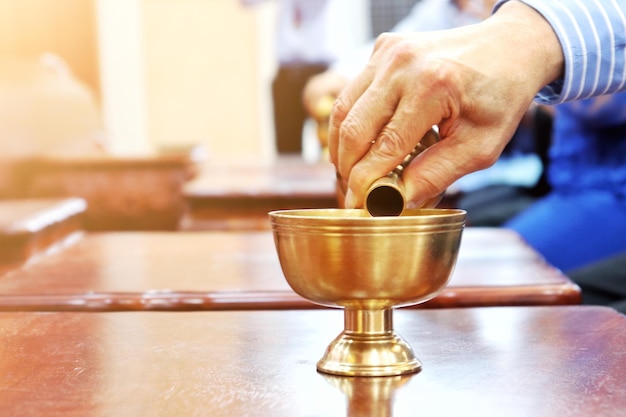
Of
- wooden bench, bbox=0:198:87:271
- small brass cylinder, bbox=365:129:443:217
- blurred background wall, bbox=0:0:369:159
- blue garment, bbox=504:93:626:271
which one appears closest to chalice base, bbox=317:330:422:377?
small brass cylinder, bbox=365:129:443:217

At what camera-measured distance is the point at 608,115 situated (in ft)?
6.69

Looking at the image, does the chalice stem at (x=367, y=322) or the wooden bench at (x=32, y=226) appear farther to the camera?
the wooden bench at (x=32, y=226)

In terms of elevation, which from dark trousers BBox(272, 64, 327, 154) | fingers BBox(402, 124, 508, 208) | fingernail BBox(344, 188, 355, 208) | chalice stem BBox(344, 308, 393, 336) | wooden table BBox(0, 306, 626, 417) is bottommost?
dark trousers BBox(272, 64, 327, 154)

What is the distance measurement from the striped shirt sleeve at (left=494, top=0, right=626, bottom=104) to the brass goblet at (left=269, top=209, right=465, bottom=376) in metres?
0.30

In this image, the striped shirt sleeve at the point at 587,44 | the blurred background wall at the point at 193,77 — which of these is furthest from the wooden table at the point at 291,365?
the blurred background wall at the point at 193,77

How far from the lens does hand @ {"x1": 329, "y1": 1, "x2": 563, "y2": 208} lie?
0.83 m

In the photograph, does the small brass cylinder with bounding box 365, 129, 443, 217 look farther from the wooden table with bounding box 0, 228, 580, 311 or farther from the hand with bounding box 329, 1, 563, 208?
the wooden table with bounding box 0, 228, 580, 311

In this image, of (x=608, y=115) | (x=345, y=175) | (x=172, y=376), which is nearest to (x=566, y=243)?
(x=608, y=115)

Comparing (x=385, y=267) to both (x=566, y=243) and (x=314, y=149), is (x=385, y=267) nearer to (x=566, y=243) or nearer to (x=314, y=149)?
(x=566, y=243)

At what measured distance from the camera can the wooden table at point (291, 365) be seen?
65 cm

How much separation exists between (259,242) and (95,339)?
30.4 inches

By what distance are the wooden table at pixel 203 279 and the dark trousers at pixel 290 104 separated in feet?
12.8

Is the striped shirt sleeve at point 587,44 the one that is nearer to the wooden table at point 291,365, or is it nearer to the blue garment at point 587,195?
the wooden table at point 291,365

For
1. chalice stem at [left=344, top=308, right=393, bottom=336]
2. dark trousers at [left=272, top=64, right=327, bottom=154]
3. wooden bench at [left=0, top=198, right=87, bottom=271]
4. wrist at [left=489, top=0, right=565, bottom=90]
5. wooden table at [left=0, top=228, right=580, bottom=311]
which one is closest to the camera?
chalice stem at [left=344, top=308, right=393, bottom=336]
